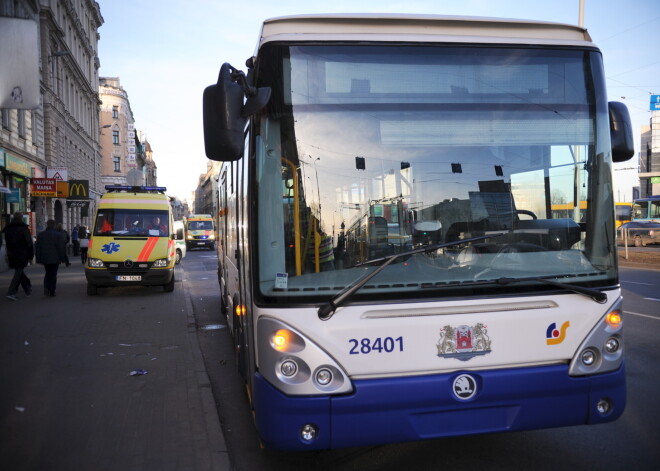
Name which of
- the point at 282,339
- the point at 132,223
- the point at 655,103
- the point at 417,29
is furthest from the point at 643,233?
the point at 282,339

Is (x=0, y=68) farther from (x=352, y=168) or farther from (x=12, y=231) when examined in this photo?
(x=12, y=231)

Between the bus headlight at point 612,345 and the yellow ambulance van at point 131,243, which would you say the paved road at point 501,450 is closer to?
the bus headlight at point 612,345

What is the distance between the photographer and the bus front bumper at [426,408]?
11.0 feet

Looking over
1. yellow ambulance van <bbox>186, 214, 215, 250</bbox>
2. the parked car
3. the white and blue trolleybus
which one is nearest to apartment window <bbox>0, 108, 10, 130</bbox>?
yellow ambulance van <bbox>186, 214, 215, 250</bbox>

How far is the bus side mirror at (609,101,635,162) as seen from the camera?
3.99 m

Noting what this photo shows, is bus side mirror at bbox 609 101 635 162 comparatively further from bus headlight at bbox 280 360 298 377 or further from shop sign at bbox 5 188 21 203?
shop sign at bbox 5 188 21 203

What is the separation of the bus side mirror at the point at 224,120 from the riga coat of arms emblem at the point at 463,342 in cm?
159

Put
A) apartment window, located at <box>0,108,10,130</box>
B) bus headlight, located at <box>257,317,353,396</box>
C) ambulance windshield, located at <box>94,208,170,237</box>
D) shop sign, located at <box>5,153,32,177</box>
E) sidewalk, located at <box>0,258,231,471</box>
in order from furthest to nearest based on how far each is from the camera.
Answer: apartment window, located at <box>0,108,10,130</box> < shop sign, located at <box>5,153,32,177</box> < ambulance windshield, located at <box>94,208,170,237</box> < sidewalk, located at <box>0,258,231,471</box> < bus headlight, located at <box>257,317,353,396</box>

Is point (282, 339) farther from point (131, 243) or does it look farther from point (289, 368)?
point (131, 243)

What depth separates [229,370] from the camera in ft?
23.2

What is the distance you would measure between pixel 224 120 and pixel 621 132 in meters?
2.59

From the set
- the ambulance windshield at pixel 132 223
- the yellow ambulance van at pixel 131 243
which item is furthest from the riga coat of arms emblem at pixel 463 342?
the ambulance windshield at pixel 132 223

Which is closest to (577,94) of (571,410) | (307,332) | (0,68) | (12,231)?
(571,410)

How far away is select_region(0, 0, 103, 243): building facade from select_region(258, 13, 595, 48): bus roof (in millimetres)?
13130
